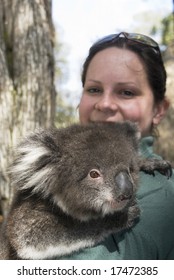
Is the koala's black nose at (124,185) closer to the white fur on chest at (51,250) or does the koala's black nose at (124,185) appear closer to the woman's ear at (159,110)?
the white fur on chest at (51,250)

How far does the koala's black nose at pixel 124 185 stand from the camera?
2.11 m

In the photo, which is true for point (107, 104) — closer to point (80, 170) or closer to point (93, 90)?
point (93, 90)

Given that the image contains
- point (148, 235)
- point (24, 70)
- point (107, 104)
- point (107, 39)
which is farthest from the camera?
point (24, 70)

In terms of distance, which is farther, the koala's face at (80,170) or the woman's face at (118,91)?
the woman's face at (118,91)

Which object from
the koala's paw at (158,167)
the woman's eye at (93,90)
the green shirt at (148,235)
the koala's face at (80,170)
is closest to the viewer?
the green shirt at (148,235)

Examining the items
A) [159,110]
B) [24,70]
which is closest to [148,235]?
[159,110]

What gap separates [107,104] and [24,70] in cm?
310

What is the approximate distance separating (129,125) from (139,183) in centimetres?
39

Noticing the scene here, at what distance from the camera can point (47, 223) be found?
2.34m

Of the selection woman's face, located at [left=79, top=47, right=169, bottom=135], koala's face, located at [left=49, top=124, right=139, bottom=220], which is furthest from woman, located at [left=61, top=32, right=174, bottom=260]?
koala's face, located at [left=49, top=124, right=139, bottom=220]

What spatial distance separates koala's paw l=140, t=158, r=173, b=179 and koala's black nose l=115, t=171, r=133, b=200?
31 centimetres

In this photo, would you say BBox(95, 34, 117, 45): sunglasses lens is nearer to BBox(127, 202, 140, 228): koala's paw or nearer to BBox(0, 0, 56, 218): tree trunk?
BBox(127, 202, 140, 228): koala's paw

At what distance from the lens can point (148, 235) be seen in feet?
6.88

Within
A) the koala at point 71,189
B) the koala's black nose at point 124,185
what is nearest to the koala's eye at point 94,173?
the koala at point 71,189
